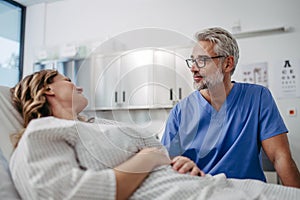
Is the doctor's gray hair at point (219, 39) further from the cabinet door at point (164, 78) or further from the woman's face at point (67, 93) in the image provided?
the woman's face at point (67, 93)

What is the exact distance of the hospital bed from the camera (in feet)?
2.67

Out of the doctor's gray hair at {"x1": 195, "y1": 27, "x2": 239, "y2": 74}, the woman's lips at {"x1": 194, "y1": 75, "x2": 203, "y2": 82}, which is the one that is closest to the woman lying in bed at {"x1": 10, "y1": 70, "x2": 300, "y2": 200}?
the woman's lips at {"x1": 194, "y1": 75, "x2": 203, "y2": 82}

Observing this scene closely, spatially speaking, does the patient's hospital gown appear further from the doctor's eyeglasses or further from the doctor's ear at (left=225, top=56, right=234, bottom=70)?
the doctor's ear at (left=225, top=56, right=234, bottom=70)

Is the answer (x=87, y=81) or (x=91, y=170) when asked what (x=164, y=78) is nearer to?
(x=87, y=81)

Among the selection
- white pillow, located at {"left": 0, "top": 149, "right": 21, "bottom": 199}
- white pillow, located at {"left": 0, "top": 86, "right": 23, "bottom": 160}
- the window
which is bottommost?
white pillow, located at {"left": 0, "top": 149, "right": 21, "bottom": 199}

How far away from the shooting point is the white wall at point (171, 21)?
2365mm

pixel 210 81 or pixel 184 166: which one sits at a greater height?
pixel 210 81

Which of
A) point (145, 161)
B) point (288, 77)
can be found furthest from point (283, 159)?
point (288, 77)

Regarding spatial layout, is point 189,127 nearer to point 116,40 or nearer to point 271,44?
point 116,40

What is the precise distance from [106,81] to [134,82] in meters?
0.08

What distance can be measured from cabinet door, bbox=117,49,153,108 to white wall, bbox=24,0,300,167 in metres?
1.69

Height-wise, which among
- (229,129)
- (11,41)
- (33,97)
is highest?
(11,41)

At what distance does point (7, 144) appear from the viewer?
969 millimetres

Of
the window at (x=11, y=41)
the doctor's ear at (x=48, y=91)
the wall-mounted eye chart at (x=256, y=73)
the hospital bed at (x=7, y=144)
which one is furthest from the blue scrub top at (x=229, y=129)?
the window at (x=11, y=41)
